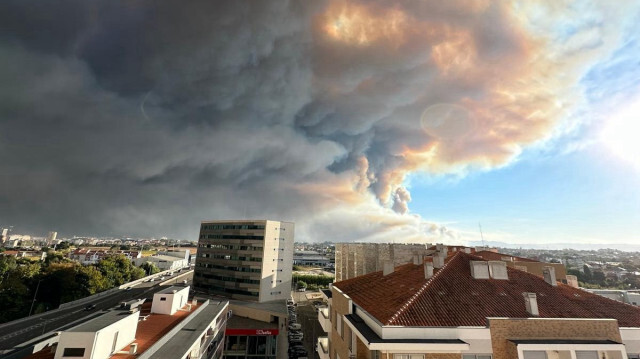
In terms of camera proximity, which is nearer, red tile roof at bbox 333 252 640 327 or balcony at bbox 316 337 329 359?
red tile roof at bbox 333 252 640 327

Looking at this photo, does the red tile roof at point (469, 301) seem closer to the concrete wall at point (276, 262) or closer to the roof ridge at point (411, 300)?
the roof ridge at point (411, 300)

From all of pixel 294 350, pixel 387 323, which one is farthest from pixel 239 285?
pixel 387 323

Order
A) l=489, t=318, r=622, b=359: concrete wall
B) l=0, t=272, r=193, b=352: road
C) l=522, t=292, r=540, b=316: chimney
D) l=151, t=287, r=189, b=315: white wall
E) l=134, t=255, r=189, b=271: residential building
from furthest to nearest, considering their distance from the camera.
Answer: l=134, t=255, r=189, b=271: residential building
l=0, t=272, r=193, b=352: road
l=151, t=287, r=189, b=315: white wall
l=522, t=292, r=540, b=316: chimney
l=489, t=318, r=622, b=359: concrete wall

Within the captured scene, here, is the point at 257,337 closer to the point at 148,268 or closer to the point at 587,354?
the point at 587,354

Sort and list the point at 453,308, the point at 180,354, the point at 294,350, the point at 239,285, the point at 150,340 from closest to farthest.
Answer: the point at 453,308 → the point at 180,354 → the point at 150,340 → the point at 294,350 → the point at 239,285


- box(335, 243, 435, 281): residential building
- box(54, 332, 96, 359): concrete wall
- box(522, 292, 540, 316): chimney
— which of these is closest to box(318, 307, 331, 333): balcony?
box(522, 292, 540, 316): chimney

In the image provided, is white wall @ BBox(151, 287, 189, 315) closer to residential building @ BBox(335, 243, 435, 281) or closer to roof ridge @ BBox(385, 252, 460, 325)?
roof ridge @ BBox(385, 252, 460, 325)

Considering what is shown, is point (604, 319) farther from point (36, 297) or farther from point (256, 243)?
point (36, 297)
